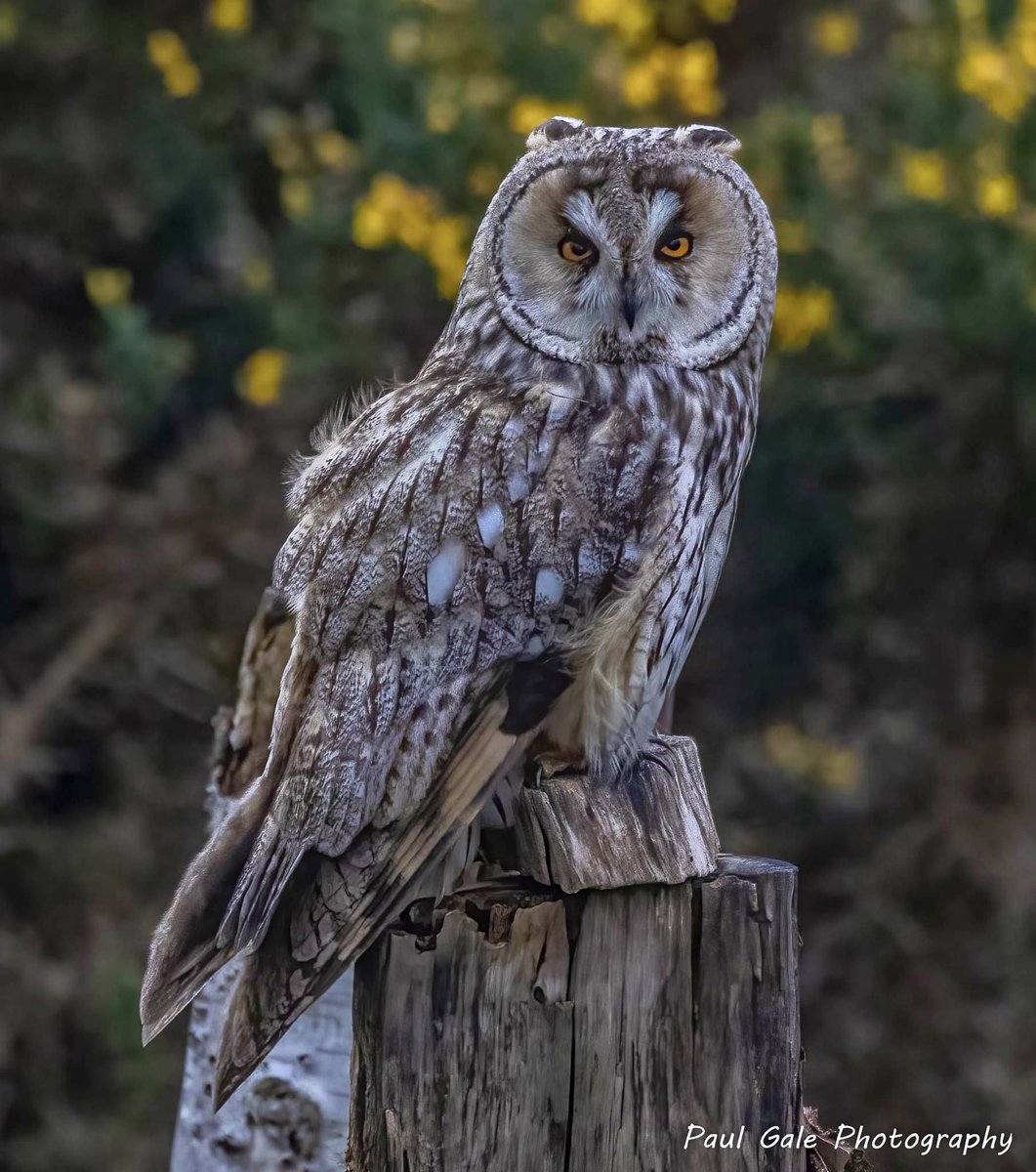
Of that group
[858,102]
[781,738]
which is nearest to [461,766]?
[781,738]

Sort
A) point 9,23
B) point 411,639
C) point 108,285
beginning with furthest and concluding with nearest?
point 9,23, point 108,285, point 411,639

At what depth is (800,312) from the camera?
3965 millimetres

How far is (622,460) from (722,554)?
0.84ft

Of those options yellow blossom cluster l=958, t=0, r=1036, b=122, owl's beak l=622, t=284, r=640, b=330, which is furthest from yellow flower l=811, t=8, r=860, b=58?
owl's beak l=622, t=284, r=640, b=330

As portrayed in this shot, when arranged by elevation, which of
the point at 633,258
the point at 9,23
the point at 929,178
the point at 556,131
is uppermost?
the point at 9,23

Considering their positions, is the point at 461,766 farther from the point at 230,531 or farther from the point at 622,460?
the point at 230,531

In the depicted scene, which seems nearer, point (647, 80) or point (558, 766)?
point (558, 766)

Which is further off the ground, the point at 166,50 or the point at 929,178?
the point at 166,50

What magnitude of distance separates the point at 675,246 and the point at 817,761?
2.38m

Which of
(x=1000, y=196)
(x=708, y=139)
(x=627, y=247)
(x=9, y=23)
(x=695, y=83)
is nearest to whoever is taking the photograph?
(x=627, y=247)

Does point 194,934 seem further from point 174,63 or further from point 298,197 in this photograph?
point 174,63

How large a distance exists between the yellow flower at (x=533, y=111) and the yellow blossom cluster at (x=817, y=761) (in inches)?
70.1

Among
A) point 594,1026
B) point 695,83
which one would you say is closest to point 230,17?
point 695,83

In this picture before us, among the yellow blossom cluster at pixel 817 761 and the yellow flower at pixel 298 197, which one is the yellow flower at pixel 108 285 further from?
the yellow blossom cluster at pixel 817 761
